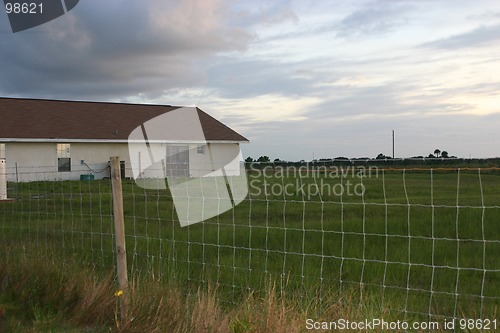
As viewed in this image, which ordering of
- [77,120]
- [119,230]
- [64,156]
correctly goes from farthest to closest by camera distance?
[77,120]
[64,156]
[119,230]

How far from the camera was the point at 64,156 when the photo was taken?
31.1 m

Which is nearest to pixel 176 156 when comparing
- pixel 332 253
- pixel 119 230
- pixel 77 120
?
pixel 77 120

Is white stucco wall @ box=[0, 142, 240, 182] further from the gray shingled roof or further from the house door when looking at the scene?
the gray shingled roof

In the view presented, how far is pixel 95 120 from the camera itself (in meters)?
34.2

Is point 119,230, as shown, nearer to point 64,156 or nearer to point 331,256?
point 331,256

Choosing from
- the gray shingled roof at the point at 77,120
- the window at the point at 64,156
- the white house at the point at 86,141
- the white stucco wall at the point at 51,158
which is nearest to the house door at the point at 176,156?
the white house at the point at 86,141

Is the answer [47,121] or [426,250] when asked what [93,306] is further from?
[47,121]

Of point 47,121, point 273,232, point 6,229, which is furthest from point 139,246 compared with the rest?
point 47,121

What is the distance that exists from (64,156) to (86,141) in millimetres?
1450

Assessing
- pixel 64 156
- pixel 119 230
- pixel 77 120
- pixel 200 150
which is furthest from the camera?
pixel 200 150

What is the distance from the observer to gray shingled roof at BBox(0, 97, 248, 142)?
30.5 metres

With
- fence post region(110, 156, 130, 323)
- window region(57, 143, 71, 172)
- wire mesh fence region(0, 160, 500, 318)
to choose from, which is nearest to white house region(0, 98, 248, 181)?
window region(57, 143, 71, 172)

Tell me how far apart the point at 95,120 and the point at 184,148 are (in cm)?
562

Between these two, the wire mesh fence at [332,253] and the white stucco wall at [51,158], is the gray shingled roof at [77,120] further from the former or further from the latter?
the wire mesh fence at [332,253]
